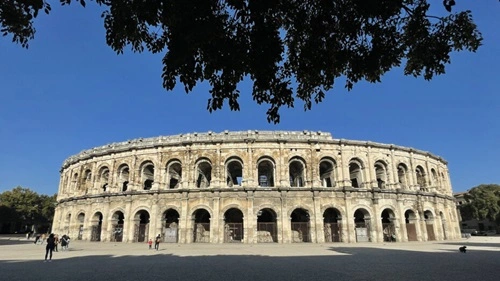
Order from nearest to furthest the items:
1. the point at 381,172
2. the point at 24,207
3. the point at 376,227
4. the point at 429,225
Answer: the point at 376,227 → the point at 429,225 → the point at 381,172 → the point at 24,207

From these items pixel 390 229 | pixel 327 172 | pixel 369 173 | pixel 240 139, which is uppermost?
pixel 240 139

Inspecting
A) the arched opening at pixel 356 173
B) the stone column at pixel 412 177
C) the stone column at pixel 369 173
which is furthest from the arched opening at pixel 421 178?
the stone column at pixel 369 173

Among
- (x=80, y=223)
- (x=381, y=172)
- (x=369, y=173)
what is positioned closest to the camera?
(x=369, y=173)

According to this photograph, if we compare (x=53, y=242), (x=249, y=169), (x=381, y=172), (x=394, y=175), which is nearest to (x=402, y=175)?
(x=381, y=172)

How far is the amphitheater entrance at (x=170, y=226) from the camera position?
2366 cm

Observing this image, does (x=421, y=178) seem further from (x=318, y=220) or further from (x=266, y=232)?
(x=266, y=232)

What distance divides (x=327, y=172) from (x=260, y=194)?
7.58 m

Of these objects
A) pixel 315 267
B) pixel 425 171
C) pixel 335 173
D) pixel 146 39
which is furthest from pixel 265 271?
pixel 425 171

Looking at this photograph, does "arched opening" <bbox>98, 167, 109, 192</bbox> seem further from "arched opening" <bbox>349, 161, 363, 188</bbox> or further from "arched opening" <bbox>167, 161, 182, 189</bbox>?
"arched opening" <bbox>349, 161, 363, 188</bbox>

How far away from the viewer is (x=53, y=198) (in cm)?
5322

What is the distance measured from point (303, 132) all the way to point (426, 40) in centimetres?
2140

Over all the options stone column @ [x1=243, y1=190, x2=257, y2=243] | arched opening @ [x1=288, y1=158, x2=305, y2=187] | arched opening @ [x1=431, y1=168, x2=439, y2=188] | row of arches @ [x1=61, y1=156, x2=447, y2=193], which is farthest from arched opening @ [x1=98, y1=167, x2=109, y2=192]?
arched opening @ [x1=431, y1=168, x2=439, y2=188]

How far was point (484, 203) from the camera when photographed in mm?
41906

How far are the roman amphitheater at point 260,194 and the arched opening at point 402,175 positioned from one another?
86 millimetres
